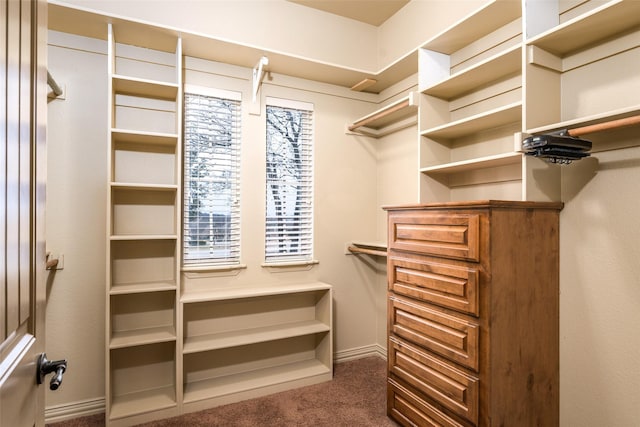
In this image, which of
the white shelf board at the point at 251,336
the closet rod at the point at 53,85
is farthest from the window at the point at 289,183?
the closet rod at the point at 53,85

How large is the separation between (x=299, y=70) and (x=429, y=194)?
59.7 inches

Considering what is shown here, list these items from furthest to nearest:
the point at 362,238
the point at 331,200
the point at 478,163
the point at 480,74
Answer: the point at 362,238, the point at 331,200, the point at 480,74, the point at 478,163

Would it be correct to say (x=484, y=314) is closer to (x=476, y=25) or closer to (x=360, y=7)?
(x=476, y=25)

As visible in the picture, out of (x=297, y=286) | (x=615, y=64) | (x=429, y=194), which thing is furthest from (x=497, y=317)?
(x=297, y=286)

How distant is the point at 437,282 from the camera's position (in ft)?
6.33

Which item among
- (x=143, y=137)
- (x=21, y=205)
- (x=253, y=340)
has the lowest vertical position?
(x=253, y=340)

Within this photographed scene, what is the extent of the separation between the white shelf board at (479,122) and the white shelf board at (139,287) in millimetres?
2083

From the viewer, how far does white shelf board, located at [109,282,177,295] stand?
2291 mm

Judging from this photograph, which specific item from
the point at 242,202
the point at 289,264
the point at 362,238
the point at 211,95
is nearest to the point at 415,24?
the point at 211,95

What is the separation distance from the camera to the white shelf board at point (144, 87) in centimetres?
234

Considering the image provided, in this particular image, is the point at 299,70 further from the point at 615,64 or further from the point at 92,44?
the point at 615,64

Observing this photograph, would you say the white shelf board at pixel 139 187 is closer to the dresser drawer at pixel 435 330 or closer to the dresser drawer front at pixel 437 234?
the dresser drawer front at pixel 437 234

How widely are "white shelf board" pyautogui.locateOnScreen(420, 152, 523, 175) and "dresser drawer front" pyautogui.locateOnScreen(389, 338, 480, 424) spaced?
1.13 metres

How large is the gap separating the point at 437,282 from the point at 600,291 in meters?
0.75
